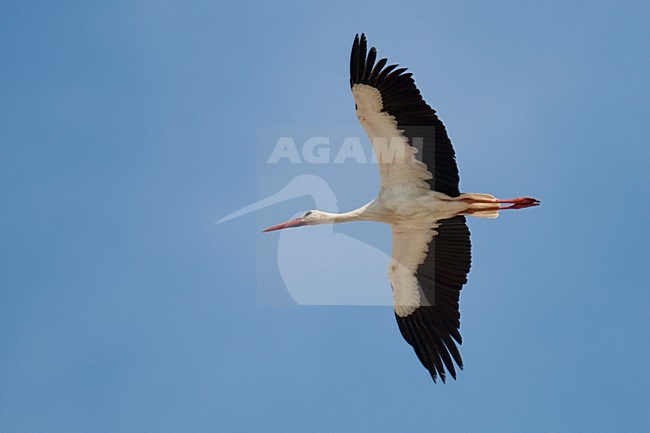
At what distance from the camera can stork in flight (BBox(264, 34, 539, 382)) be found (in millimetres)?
12906

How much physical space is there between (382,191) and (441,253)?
4.73 feet

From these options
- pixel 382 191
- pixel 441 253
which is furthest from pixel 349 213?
pixel 441 253

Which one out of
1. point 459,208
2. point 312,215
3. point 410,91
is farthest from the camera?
point 312,215

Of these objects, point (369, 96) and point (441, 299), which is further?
point (441, 299)

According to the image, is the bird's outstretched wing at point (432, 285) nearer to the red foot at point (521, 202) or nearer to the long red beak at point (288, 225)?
the red foot at point (521, 202)

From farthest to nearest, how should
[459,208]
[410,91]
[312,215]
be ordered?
[312,215] < [459,208] < [410,91]

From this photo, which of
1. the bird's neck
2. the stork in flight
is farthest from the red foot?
the bird's neck

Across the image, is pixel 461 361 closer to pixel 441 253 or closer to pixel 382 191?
pixel 441 253

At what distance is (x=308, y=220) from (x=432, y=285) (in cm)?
234

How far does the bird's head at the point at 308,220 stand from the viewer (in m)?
14.7

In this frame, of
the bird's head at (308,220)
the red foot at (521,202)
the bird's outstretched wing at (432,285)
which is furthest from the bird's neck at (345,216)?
the red foot at (521,202)

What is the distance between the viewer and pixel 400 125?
43.0ft

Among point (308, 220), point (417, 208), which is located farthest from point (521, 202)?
point (308, 220)

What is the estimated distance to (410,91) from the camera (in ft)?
42.1
